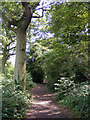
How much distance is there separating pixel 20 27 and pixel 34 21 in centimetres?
307

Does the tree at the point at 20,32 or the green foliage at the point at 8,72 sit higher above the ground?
the tree at the point at 20,32

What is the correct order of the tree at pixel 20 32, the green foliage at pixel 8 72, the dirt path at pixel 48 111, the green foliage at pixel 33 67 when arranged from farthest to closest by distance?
the green foliage at pixel 33 67 → the tree at pixel 20 32 → the green foliage at pixel 8 72 → the dirt path at pixel 48 111

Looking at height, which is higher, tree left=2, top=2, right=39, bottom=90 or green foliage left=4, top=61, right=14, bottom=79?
tree left=2, top=2, right=39, bottom=90

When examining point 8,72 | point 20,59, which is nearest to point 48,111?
point 20,59

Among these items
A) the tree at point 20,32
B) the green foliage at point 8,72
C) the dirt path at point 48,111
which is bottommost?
the dirt path at point 48,111

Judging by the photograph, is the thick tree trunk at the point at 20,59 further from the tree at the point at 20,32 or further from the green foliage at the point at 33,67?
the green foliage at the point at 33,67

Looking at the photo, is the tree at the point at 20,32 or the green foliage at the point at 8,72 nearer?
the green foliage at the point at 8,72

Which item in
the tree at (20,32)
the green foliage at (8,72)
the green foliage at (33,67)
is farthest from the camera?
the green foliage at (33,67)

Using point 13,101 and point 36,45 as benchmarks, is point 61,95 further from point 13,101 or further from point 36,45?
point 36,45

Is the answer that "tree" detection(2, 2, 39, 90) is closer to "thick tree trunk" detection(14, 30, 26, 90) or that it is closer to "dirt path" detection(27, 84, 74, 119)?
"thick tree trunk" detection(14, 30, 26, 90)

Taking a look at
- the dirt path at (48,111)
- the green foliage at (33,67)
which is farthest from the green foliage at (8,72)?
the green foliage at (33,67)

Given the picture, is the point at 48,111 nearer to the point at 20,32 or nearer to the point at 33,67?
the point at 20,32

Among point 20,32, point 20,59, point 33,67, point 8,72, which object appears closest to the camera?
point 20,59

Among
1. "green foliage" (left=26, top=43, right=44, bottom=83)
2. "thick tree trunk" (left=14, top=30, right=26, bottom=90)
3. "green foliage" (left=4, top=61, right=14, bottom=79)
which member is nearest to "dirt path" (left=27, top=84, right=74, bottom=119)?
"thick tree trunk" (left=14, top=30, right=26, bottom=90)
